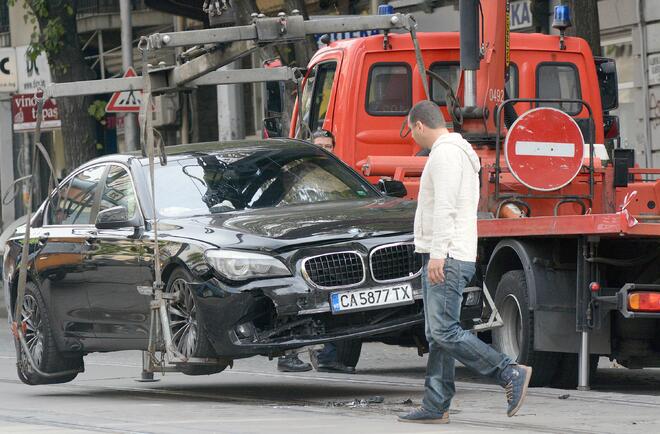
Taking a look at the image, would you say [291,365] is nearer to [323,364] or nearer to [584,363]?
[323,364]

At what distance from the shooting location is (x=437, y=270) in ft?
28.8

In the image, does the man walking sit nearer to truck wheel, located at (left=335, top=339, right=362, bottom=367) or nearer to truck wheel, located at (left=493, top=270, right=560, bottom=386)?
truck wheel, located at (left=493, top=270, right=560, bottom=386)

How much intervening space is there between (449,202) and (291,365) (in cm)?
475

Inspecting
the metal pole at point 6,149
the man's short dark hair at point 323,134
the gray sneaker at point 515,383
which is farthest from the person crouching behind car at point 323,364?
the metal pole at point 6,149

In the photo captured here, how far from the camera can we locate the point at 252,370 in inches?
549

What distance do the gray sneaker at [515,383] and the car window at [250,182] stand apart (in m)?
2.76

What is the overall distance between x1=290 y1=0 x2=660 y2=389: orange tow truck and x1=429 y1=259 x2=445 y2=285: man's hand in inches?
67.7

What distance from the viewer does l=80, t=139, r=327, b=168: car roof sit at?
11844 mm

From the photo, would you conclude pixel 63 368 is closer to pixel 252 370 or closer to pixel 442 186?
pixel 252 370

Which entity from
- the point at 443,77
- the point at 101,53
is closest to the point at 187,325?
the point at 443,77

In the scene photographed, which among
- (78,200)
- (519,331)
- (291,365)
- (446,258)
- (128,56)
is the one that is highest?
(128,56)

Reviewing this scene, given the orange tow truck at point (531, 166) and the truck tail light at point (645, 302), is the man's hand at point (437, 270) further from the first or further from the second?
the truck tail light at point (645, 302)

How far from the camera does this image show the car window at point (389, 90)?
14.4 m

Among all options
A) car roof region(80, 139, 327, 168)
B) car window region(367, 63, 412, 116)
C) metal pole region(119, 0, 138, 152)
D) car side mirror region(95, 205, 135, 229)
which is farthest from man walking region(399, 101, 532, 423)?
metal pole region(119, 0, 138, 152)
